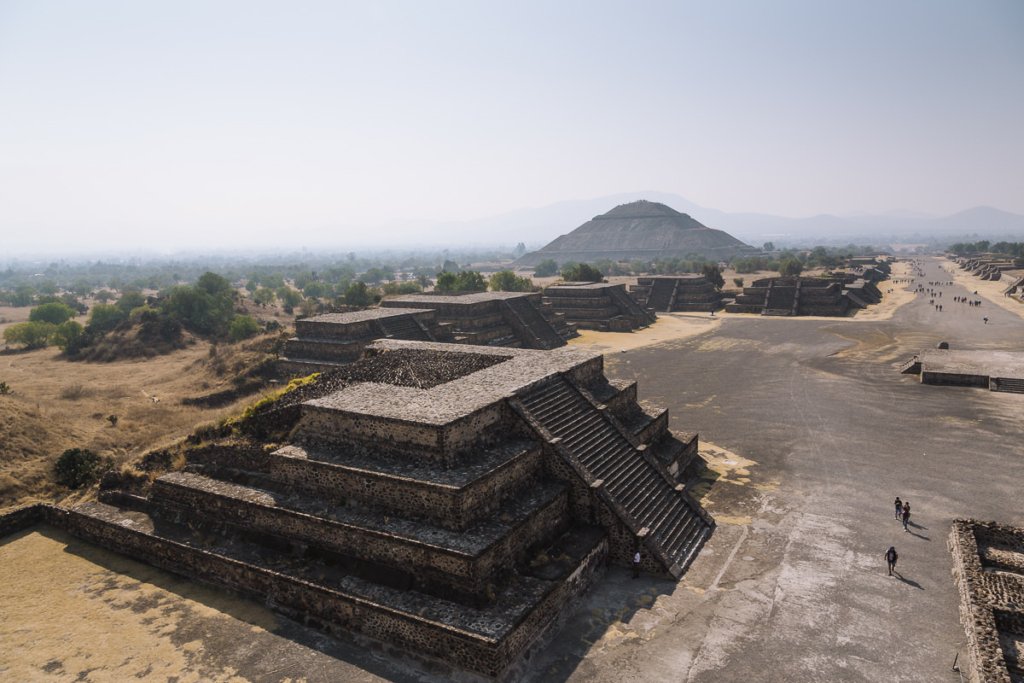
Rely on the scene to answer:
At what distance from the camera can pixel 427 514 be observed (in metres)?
13.8

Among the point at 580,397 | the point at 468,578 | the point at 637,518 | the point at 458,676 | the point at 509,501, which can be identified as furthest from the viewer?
the point at 580,397

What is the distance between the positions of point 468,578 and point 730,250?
204136mm

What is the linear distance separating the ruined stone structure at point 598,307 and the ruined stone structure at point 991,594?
43.7 metres

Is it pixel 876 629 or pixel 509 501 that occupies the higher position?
pixel 509 501

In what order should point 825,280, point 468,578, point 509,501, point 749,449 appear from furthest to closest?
1. point 825,280
2. point 749,449
3. point 509,501
4. point 468,578

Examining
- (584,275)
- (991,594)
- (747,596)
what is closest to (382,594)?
(747,596)

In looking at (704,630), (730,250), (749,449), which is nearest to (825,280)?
(749,449)

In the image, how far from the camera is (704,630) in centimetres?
1275

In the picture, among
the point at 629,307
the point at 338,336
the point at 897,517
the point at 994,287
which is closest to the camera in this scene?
the point at 897,517

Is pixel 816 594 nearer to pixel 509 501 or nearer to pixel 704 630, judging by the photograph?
pixel 704 630

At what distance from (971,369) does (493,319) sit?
32.0m

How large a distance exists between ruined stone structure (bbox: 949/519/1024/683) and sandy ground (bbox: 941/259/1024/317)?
59038 mm

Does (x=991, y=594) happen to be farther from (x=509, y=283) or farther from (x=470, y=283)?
(x=509, y=283)

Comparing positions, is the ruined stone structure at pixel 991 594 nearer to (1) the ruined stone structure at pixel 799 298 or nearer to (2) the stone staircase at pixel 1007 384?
(2) the stone staircase at pixel 1007 384
